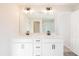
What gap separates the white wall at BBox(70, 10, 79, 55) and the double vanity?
0.72m

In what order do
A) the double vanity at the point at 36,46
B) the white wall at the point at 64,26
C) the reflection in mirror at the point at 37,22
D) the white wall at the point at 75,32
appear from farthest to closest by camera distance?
the white wall at the point at 64,26, the reflection in mirror at the point at 37,22, the white wall at the point at 75,32, the double vanity at the point at 36,46

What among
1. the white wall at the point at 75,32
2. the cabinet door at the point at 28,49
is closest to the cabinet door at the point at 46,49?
the cabinet door at the point at 28,49

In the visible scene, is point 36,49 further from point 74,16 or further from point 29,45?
point 74,16

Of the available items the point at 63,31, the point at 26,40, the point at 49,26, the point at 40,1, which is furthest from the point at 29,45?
the point at 40,1

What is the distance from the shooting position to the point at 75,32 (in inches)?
184

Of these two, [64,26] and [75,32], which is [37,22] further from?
[75,32]

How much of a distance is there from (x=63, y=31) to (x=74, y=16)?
80 cm

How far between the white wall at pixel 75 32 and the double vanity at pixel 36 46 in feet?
2.36

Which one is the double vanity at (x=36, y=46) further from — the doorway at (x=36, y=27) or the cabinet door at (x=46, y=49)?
the doorway at (x=36, y=27)

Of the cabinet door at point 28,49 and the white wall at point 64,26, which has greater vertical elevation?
the white wall at point 64,26

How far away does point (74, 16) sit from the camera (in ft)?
15.8

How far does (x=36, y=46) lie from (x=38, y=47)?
0.27ft

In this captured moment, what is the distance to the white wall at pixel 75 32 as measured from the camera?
4512 mm

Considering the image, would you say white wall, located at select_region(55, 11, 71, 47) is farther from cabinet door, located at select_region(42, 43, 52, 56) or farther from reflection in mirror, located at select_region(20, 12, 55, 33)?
cabinet door, located at select_region(42, 43, 52, 56)
